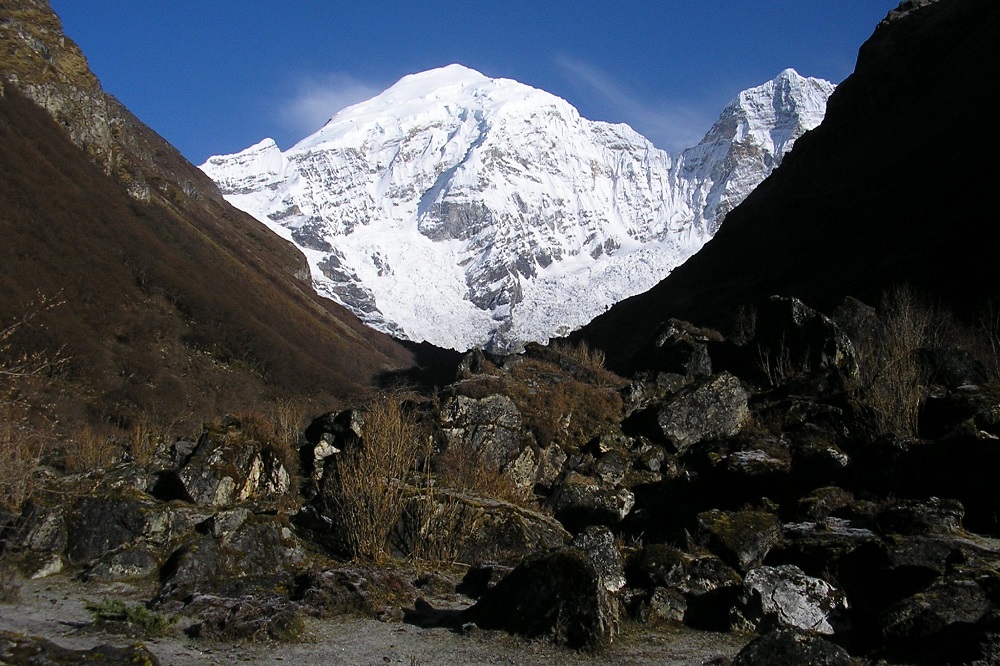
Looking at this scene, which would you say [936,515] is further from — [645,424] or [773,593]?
[645,424]

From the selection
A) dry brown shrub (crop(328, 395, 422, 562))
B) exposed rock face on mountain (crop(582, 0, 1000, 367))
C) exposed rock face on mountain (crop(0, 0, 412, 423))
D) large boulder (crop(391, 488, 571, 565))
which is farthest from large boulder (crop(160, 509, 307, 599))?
exposed rock face on mountain (crop(0, 0, 412, 423))

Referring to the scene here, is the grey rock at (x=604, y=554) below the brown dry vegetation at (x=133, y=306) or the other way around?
below

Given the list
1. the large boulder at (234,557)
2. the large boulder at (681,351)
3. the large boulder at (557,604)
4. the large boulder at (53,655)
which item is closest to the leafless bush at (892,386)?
the large boulder at (681,351)

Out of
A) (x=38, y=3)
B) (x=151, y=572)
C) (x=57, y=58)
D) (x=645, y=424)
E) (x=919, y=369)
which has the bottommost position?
(x=151, y=572)

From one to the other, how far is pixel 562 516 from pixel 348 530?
5.56 meters

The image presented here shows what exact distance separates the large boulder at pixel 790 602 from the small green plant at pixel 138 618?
7077 mm

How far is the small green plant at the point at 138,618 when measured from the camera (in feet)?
30.1

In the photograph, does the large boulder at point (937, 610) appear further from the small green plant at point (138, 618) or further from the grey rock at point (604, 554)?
the small green plant at point (138, 618)

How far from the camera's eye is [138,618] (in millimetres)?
9352

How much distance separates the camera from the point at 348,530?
13.9 metres

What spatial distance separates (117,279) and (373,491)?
64.8m

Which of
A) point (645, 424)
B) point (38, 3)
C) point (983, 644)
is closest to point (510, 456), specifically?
point (645, 424)

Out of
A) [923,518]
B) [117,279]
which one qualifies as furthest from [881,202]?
[117,279]

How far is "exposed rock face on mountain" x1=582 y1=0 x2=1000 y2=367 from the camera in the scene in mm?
43125
